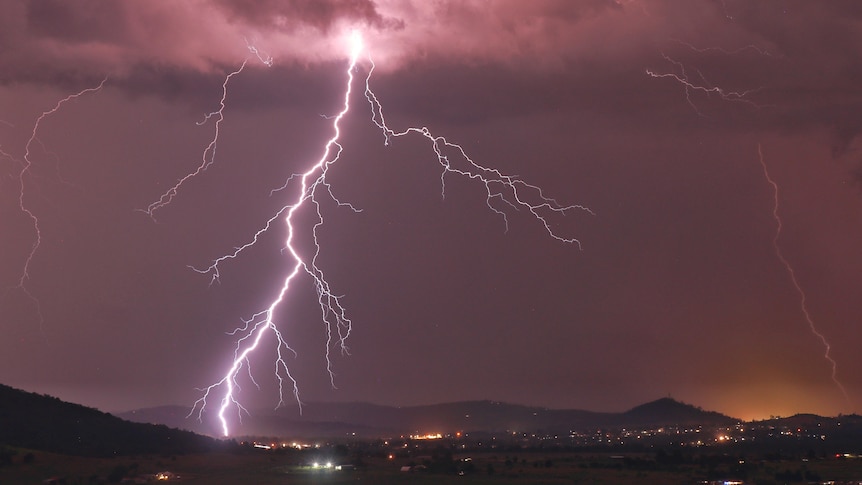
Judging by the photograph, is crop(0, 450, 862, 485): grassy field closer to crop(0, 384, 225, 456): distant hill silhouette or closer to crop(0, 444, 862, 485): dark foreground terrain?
crop(0, 444, 862, 485): dark foreground terrain

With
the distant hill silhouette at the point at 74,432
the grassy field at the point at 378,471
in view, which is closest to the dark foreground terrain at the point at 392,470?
the grassy field at the point at 378,471

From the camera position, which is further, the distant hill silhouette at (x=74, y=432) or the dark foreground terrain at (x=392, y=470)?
the distant hill silhouette at (x=74, y=432)

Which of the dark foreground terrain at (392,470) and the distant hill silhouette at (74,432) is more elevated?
the distant hill silhouette at (74,432)

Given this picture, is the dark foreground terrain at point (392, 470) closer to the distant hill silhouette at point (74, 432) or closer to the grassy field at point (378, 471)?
the grassy field at point (378, 471)

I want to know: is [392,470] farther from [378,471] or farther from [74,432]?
[74,432]

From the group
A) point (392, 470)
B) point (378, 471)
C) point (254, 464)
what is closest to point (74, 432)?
point (254, 464)

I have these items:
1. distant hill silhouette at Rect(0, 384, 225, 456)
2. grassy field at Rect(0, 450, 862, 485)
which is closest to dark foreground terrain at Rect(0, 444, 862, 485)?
grassy field at Rect(0, 450, 862, 485)
